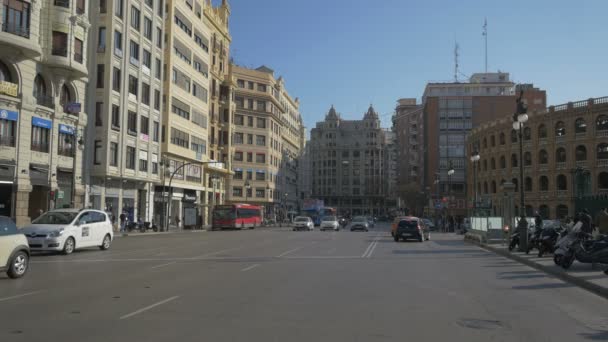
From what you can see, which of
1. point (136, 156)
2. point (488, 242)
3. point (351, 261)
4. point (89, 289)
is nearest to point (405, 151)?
point (136, 156)

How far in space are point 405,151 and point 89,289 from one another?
416 feet

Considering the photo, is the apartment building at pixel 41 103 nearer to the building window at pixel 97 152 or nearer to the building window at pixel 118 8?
the building window at pixel 97 152

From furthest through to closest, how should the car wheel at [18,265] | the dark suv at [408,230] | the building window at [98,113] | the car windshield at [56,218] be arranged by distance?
1. the building window at [98,113]
2. the dark suv at [408,230]
3. the car windshield at [56,218]
4. the car wheel at [18,265]

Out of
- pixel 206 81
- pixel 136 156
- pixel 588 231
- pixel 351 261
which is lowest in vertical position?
pixel 351 261

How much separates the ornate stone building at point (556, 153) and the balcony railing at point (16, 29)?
144 ft

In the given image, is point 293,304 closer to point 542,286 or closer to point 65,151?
point 542,286

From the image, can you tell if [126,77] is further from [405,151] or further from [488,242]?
[405,151]

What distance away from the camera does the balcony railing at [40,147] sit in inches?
1416

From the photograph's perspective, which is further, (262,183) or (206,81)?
(262,183)

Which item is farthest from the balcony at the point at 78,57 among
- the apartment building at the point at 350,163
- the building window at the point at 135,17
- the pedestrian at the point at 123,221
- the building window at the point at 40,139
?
the apartment building at the point at 350,163

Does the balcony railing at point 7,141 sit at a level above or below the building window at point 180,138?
below

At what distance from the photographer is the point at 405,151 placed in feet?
442

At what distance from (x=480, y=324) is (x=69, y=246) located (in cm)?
1781

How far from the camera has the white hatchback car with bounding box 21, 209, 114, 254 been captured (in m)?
20.8
